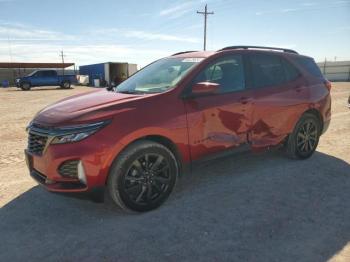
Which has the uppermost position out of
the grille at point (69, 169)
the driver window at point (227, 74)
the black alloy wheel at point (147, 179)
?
the driver window at point (227, 74)

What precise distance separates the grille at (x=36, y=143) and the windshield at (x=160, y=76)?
1.28 m

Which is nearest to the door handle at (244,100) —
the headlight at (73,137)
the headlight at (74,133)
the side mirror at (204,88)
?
the side mirror at (204,88)

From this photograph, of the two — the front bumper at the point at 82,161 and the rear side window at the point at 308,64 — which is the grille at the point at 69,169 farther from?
the rear side window at the point at 308,64

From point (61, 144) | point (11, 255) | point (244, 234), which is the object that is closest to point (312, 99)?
point (244, 234)

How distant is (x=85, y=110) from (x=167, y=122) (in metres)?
0.92

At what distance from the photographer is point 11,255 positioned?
3143 millimetres

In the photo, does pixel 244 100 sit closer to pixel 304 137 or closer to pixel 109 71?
pixel 304 137

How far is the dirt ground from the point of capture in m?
3.14

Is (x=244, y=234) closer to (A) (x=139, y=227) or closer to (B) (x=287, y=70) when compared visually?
(A) (x=139, y=227)

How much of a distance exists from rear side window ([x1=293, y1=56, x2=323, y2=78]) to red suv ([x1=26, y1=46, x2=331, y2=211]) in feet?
0.54

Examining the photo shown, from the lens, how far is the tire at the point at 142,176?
3.67 m

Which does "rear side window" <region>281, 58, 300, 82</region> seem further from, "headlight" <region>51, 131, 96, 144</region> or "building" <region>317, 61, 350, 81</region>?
"building" <region>317, 61, 350, 81</region>

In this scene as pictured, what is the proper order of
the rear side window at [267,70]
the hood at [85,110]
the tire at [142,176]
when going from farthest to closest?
the rear side window at [267,70], the tire at [142,176], the hood at [85,110]

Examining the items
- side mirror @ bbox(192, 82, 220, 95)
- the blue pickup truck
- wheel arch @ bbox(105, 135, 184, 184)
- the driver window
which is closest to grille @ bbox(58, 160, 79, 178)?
wheel arch @ bbox(105, 135, 184, 184)
